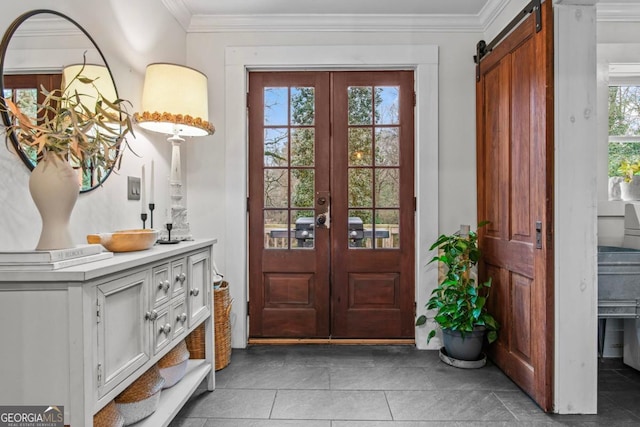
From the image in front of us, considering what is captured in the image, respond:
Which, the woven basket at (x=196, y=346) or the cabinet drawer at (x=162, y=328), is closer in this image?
the cabinet drawer at (x=162, y=328)

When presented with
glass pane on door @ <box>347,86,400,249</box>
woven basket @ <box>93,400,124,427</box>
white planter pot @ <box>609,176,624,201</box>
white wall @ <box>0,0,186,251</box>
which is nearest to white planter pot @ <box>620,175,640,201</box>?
white planter pot @ <box>609,176,624,201</box>

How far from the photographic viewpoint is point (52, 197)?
124 centimetres

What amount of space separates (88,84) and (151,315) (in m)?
1.07

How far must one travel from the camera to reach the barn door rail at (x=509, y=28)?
81.6 inches

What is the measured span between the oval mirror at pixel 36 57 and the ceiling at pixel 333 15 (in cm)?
128

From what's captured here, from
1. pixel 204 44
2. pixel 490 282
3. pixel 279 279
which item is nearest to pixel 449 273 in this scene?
pixel 490 282

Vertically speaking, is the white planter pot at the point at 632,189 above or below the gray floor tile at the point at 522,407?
above

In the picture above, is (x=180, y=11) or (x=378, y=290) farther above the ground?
(x=180, y=11)

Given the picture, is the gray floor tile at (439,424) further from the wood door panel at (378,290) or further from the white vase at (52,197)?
the white vase at (52,197)

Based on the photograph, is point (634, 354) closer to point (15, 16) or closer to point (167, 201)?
point (167, 201)

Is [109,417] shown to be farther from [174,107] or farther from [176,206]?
[174,107]

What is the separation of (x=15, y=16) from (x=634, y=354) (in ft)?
12.5

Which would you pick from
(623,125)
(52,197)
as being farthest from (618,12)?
(52,197)

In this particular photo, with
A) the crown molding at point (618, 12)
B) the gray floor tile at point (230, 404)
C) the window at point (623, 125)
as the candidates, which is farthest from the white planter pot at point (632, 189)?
the gray floor tile at point (230, 404)
